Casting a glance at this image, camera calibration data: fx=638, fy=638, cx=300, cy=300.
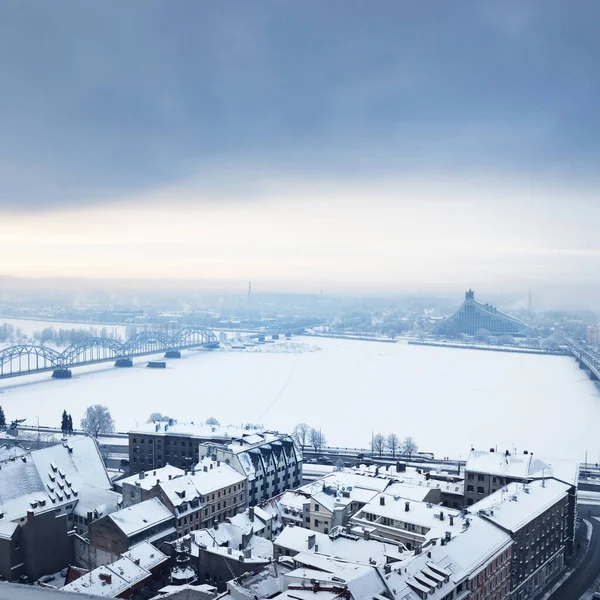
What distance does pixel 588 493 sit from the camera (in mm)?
18016

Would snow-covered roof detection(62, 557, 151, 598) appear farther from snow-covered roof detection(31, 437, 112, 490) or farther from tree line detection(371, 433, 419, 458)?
tree line detection(371, 433, 419, 458)

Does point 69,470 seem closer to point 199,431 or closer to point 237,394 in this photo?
point 199,431

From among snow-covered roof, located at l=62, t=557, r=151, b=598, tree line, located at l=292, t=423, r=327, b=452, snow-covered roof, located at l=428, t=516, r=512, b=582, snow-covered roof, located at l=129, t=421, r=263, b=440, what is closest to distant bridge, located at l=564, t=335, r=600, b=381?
tree line, located at l=292, t=423, r=327, b=452

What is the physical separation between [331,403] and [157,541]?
59.6ft

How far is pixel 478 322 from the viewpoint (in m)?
79.6

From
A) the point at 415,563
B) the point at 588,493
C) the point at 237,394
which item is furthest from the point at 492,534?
the point at 237,394

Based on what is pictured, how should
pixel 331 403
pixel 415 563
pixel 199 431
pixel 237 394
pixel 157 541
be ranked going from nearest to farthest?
pixel 415 563
pixel 157 541
pixel 199 431
pixel 331 403
pixel 237 394

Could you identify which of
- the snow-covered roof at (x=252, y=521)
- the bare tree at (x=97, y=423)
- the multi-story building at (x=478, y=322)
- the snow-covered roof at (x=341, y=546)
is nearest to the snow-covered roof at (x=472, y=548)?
the snow-covered roof at (x=341, y=546)

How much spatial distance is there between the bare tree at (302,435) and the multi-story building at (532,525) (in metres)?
10.3

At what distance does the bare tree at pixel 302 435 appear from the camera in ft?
75.2

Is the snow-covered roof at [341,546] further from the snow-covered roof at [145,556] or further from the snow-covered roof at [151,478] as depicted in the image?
the snow-covered roof at [151,478]

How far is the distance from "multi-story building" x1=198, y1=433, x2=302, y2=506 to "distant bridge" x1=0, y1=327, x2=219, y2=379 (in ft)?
89.1

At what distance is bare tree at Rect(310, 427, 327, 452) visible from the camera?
22.5 metres

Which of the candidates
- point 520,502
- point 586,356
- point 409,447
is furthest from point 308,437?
point 586,356
